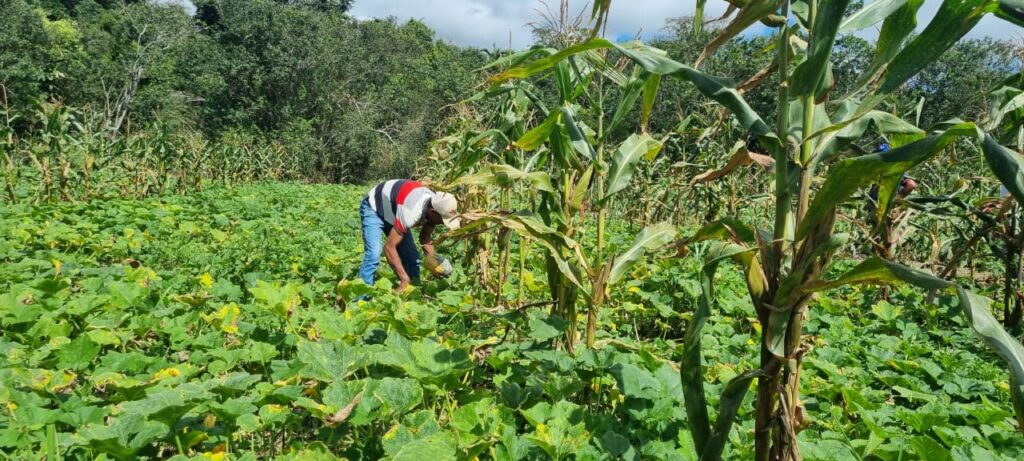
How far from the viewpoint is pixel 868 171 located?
141cm

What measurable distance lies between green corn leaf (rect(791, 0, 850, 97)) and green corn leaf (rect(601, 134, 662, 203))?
1.11m

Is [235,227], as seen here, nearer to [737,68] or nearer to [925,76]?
[737,68]

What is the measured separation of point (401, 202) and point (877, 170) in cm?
382

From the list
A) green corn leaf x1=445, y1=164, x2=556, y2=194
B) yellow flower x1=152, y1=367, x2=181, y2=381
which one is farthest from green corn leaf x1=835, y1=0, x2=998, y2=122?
yellow flower x1=152, y1=367, x2=181, y2=381

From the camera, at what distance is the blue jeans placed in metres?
4.88

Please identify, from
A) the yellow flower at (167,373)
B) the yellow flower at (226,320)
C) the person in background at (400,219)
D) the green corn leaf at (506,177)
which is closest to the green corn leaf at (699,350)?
the green corn leaf at (506,177)

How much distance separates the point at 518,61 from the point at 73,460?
219 cm

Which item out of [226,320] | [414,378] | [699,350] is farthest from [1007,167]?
[226,320]

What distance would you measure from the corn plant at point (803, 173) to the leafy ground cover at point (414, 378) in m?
0.36

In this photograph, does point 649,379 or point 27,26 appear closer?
point 649,379

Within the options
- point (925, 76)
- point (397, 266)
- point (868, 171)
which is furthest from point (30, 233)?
point (925, 76)

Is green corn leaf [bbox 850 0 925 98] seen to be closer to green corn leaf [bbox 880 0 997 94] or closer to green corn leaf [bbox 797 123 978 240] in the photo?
green corn leaf [bbox 880 0 997 94]

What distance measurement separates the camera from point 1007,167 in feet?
4.44

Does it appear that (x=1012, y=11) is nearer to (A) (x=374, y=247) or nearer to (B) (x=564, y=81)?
(B) (x=564, y=81)
